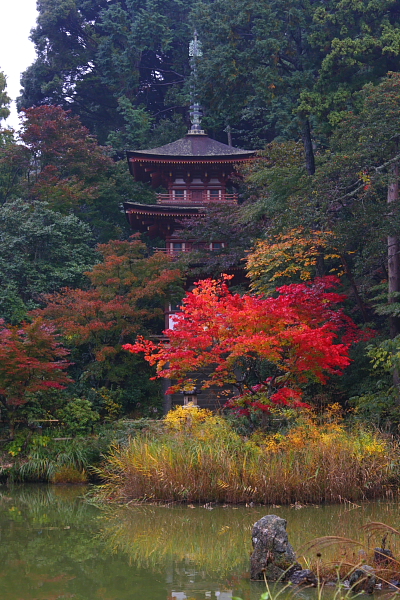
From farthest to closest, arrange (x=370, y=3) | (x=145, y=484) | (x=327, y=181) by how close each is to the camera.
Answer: (x=370, y=3) < (x=327, y=181) < (x=145, y=484)

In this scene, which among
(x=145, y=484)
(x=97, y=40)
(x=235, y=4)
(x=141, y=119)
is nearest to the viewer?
(x=145, y=484)

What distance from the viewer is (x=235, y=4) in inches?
823

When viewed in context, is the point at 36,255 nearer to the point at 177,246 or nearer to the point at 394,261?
the point at 177,246

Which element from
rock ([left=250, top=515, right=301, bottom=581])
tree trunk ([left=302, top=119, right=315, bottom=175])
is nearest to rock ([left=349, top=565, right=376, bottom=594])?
rock ([left=250, top=515, right=301, bottom=581])

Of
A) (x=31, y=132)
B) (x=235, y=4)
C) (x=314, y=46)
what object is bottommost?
(x=31, y=132)

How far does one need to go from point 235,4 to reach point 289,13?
1.80 metres

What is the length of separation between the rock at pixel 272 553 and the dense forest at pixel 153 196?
6.38 meters

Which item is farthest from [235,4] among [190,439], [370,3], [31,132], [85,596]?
[85,596]

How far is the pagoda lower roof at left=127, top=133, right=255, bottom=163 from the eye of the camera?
22141 mm

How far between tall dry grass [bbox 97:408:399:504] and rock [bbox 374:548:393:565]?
3343mm

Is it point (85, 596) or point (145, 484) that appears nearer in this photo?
point (85, 596)

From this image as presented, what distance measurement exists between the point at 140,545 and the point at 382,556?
2.86m

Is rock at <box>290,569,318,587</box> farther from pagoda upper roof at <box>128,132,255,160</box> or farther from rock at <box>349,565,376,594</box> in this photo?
pagoda upper roof at <box>128,132,255,160</box>

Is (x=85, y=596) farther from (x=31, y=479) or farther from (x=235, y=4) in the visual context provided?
(x=235, y=4)
